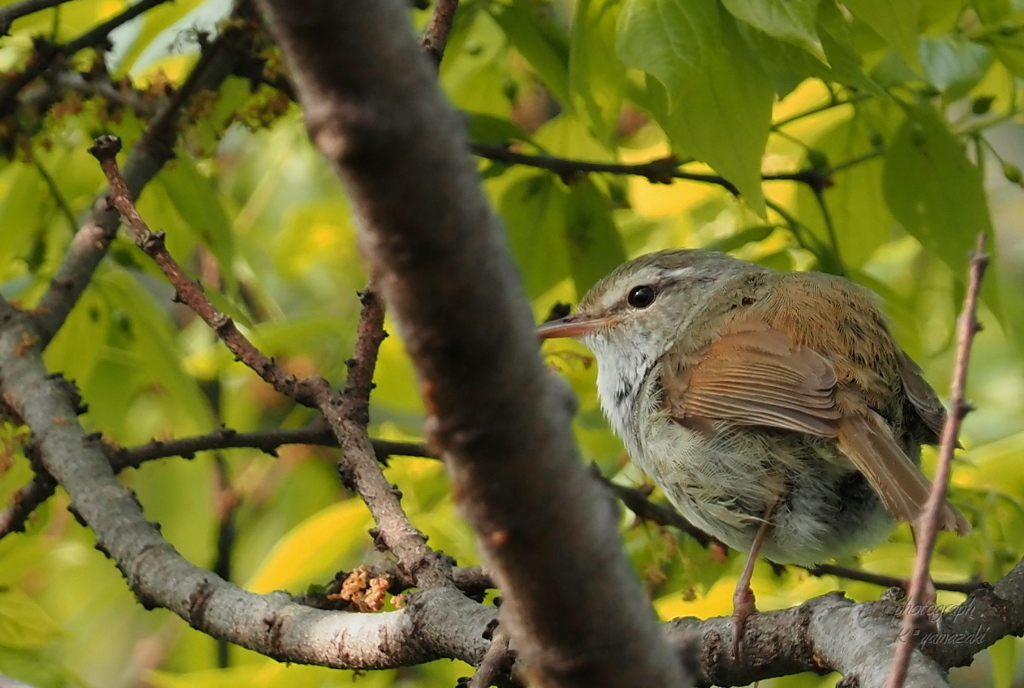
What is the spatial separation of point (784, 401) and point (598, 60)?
95 cm

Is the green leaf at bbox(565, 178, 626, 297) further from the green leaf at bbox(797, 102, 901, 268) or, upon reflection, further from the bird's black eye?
the green leaf at bbox(797, 102, 901, 268)

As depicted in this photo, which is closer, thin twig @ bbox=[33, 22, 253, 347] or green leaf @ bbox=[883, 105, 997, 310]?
green leaf @ bbox=[883, 105, 997, 310]

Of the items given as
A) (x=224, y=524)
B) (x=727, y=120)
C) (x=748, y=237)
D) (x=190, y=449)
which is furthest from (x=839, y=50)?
(x=224, y=524)

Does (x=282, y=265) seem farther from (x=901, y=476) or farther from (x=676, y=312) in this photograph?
(x=901, y=476)

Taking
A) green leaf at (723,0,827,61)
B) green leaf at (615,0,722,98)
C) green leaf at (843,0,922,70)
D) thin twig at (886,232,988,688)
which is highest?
green leaf at (615,0,722,98)

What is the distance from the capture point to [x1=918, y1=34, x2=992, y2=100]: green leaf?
2812mm

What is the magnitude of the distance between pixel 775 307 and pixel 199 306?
5.30ft

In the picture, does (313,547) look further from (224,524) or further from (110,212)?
(224,524)

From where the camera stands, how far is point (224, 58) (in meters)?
3.56

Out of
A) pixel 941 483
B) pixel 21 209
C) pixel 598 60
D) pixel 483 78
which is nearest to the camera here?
pixel 941 483

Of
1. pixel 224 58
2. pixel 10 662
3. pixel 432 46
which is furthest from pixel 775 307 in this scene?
pixel 10 662

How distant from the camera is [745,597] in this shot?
2289 mm

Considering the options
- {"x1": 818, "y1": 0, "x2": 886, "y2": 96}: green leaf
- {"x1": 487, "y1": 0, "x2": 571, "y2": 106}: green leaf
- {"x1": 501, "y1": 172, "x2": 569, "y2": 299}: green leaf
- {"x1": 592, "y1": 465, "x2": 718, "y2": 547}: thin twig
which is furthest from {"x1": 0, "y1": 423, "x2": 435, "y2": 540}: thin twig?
{"x1": 818, "y1": 0, "x2": 886, "y2": 96}: green leaf

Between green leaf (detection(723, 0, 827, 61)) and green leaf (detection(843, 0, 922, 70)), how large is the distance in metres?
0.12
